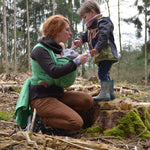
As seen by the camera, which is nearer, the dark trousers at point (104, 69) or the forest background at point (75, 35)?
the dark trousers at point (104, 69)

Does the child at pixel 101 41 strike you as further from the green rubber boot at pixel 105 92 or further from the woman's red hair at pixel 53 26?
the woman's red hair at pixel 53 26

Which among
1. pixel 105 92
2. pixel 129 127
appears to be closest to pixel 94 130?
pixel 129 127

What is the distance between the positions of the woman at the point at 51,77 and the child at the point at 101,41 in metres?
0.49

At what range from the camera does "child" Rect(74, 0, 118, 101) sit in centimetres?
304

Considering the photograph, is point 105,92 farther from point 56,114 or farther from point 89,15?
point 89,15

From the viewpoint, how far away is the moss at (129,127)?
277 centimetres

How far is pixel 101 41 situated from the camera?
9.84 feet

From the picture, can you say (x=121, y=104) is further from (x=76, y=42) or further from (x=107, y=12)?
(x=107, y=12)

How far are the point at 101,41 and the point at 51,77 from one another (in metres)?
0.93

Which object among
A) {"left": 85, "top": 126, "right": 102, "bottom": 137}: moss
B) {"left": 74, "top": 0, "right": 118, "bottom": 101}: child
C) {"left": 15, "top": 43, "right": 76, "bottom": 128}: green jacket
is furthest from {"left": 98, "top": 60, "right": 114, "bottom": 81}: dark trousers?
{"left": 85, "top": 126, "right": 102, "bottom": 137}: moss

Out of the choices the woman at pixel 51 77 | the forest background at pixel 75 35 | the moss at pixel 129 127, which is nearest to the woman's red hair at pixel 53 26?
the woman at pixel 51 77

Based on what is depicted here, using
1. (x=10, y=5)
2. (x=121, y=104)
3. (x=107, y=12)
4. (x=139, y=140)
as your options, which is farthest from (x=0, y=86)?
(x=10, y=5)

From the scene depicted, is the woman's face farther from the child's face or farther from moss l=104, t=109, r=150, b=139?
moss l=104, t=109, r=150, b=139

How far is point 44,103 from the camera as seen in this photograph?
2.69 m
